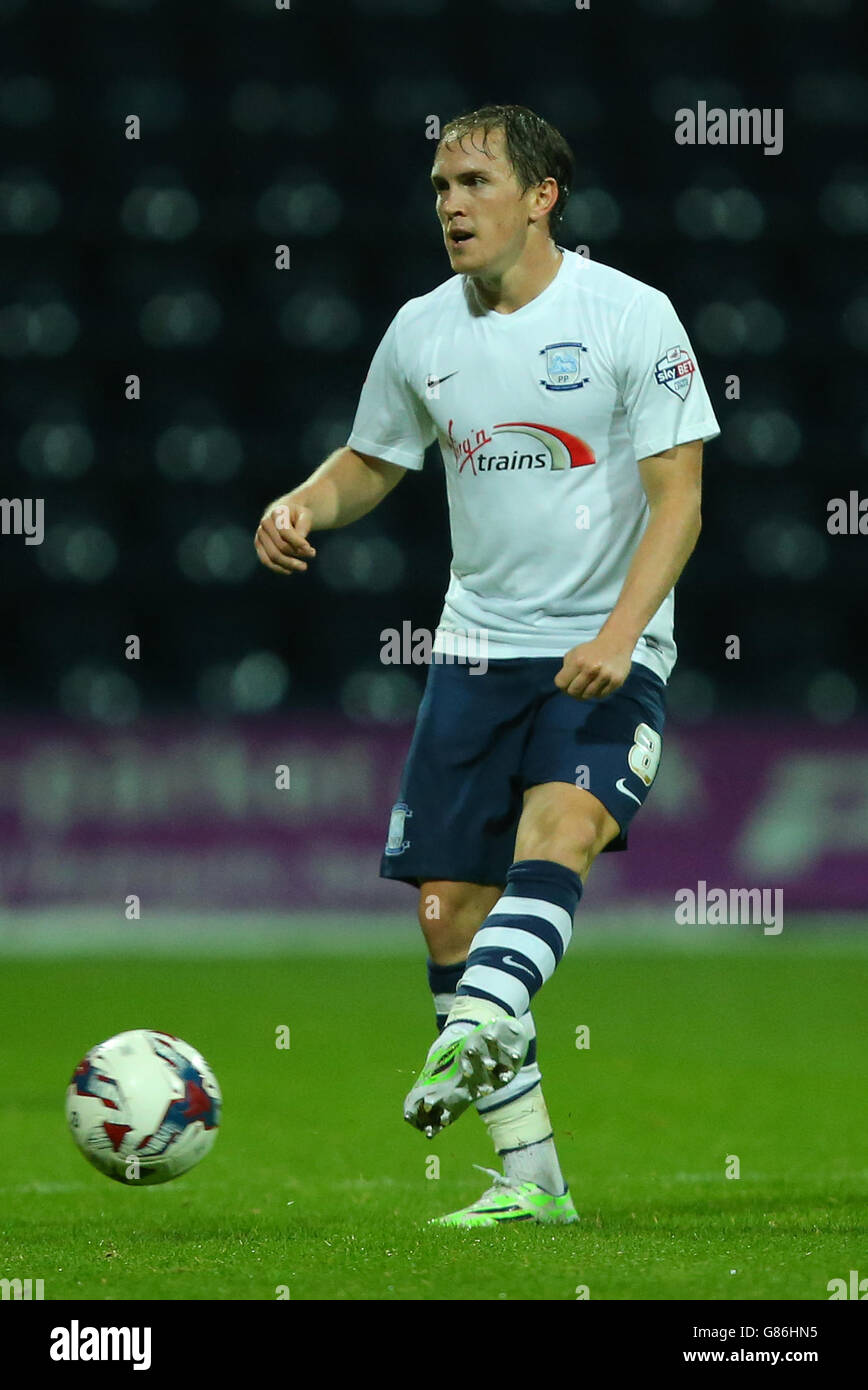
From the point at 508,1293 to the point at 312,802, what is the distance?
794 centimetres

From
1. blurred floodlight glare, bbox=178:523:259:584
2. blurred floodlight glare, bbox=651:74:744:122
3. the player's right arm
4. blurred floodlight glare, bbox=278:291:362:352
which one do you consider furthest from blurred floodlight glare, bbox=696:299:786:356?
the player's right arm

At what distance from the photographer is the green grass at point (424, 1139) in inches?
141

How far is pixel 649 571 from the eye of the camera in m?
3.97

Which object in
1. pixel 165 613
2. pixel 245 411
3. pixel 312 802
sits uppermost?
pixel 245 411

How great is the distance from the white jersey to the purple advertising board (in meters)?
6.76

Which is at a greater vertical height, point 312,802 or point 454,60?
point 454,60

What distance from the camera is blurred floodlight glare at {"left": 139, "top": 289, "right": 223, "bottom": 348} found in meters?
13.8

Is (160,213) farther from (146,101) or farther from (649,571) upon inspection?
(649,571)

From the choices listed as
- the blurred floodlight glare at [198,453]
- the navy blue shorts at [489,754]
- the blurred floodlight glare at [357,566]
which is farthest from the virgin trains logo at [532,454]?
the blurred floodlight glare at [198,453]

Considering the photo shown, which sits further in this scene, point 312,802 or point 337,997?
point 312,802

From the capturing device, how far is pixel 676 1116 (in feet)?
20.3

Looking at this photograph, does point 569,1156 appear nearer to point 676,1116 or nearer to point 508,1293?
point 676,1116
